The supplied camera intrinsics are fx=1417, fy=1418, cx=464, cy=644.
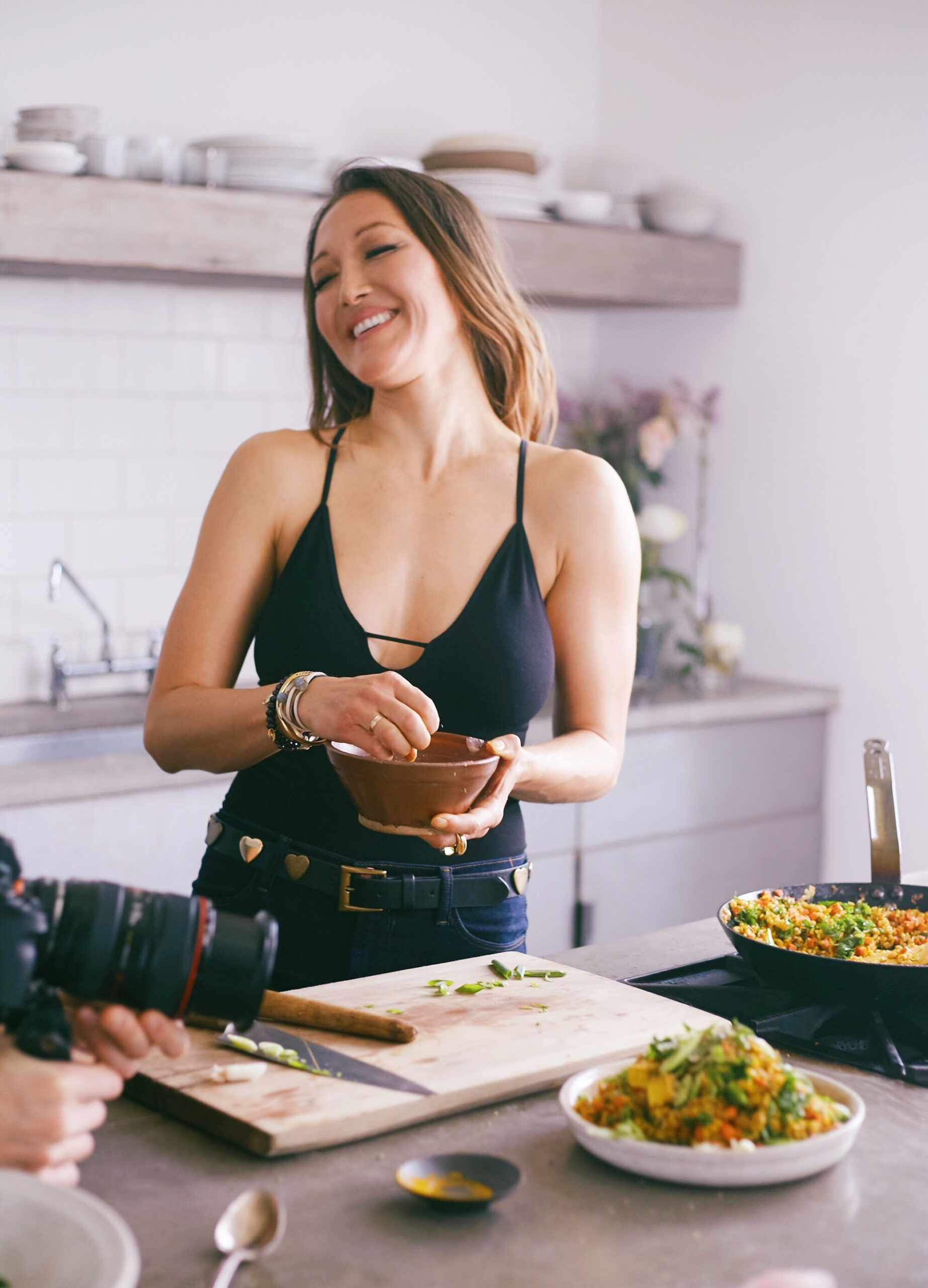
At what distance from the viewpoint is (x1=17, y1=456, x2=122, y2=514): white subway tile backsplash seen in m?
3.14

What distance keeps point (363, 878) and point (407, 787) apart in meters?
0.37

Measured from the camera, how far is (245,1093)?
1172 mm

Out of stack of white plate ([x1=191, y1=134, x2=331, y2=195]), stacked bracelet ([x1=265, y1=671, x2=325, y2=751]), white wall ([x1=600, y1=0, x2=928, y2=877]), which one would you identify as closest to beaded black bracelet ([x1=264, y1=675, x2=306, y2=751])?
stacked bracelet ([x1=265, y1=671, x2=325, y2=751])

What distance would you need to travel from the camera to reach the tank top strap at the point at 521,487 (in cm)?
186

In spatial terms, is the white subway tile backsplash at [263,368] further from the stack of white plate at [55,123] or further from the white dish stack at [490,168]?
the stack of white plate at [55,123]

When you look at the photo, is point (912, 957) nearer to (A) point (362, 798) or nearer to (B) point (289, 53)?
(A) point (362, 798)

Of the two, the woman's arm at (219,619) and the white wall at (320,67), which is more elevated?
the white wall at (320,67)

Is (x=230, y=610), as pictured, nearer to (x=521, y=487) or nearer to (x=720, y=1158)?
(x=521, y=487)

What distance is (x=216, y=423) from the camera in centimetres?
340

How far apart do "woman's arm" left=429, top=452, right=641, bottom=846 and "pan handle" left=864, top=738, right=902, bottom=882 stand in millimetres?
316

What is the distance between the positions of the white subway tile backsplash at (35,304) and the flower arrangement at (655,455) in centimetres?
135

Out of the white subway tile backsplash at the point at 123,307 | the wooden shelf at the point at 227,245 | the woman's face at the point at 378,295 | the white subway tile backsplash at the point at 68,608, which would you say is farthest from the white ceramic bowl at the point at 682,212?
the woman's face at the point at 378,295

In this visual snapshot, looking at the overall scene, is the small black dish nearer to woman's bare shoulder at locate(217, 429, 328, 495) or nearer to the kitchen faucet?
woman's bare shoulder at locate(217, 429, 328, 495)

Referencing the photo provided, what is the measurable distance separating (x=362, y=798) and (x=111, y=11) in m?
2.42
